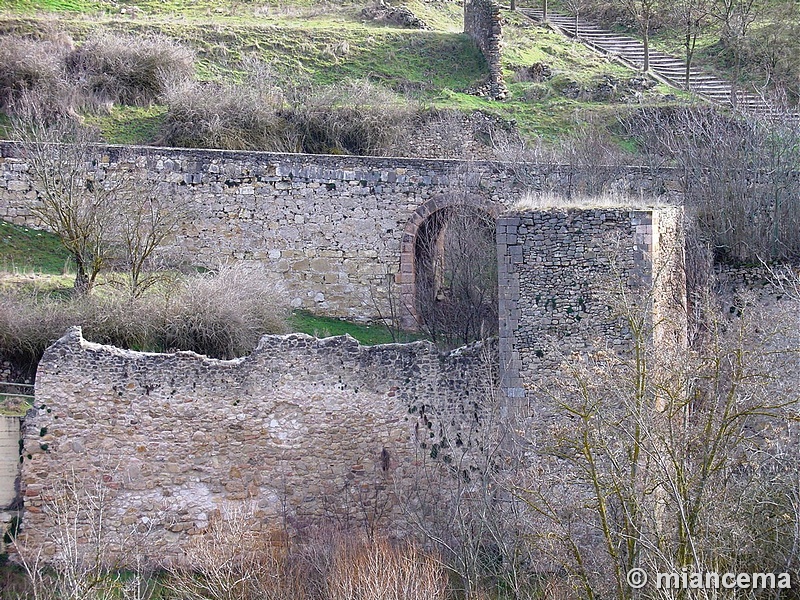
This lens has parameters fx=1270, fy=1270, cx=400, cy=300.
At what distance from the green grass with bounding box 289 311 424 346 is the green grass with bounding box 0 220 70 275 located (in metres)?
3.92

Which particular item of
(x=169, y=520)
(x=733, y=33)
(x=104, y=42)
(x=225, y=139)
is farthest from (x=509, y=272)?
(x=733, y=33)

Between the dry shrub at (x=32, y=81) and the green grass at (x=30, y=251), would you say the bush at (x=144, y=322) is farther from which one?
the dry shrub at (x=32, y=81)

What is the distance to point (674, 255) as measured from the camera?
15.9 metres

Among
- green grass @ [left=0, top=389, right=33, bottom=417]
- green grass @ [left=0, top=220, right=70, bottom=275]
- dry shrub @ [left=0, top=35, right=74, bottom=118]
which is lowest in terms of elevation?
green grass @ [left=0, top=389, right=33, bottom=417]

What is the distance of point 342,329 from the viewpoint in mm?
20938

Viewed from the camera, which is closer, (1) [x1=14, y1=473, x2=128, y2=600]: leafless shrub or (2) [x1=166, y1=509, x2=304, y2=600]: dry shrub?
(2) [x1=166, y1=509, x2=304, y2=600]: dry shrub

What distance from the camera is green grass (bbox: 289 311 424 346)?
20234 mm

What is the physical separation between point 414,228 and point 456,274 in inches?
69.4

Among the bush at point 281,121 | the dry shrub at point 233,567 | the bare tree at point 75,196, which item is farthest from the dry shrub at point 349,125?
the dry shrub at point 233,567

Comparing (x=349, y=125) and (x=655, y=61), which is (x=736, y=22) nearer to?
(x=655, y=61)

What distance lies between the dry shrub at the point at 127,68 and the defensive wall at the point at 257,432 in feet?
35.5

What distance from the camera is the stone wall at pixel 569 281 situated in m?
14.7

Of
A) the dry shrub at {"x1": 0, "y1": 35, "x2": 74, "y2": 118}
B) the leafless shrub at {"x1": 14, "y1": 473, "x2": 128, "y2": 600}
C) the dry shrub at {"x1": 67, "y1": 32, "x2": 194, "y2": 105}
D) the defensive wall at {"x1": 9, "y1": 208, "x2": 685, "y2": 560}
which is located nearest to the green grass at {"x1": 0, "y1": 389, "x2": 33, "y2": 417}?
the defensive wall at {"x1": 9, "y1": 208, "x2": 685, "y2": 560}

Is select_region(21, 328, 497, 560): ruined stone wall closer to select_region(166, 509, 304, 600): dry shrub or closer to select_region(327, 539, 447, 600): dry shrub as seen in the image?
select_region(166, 509, 304, 600): dry shrub
